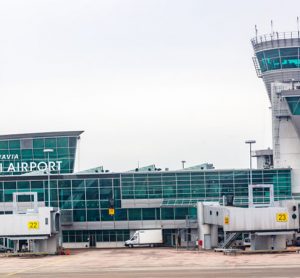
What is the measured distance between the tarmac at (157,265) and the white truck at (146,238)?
2266cm

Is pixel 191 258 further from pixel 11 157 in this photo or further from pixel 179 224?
pixel 11 157

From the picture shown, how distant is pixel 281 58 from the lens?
148m

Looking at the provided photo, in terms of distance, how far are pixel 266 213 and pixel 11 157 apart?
6955 cm

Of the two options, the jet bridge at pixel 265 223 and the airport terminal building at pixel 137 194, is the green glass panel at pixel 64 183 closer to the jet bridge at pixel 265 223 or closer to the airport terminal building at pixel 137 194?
the airport terminal building at pixel 137 194

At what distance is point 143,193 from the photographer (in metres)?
139

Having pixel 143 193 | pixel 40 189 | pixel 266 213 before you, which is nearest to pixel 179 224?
pixel 143 193

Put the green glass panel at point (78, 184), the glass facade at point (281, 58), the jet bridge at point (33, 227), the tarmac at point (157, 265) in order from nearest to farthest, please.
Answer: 1. the tarmac at point (157, 265)
2. the jet bridge at point (33, 227)
3. the green glass panel at point (78, 184)
4. the glass facade at point (281, 58)

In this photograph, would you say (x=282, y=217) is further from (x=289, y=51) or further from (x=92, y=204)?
(x=289, y=51)

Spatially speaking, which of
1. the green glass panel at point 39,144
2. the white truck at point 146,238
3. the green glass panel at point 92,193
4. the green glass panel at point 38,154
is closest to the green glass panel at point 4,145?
the green glass panel at point 39,144

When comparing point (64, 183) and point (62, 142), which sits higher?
point (62, 142)

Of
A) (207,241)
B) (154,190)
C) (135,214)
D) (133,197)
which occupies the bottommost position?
(207,241)

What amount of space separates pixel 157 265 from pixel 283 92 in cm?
6007

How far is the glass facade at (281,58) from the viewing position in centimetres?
14725

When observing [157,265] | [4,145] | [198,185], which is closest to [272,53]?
[198,185]
